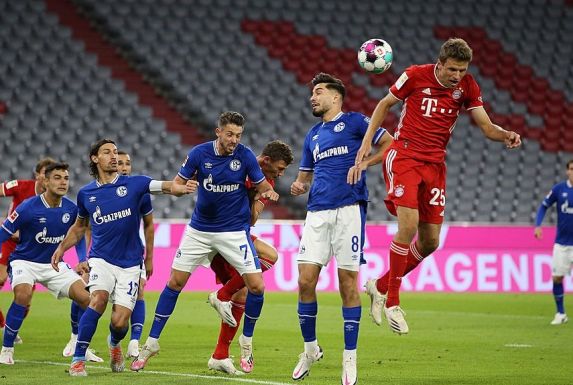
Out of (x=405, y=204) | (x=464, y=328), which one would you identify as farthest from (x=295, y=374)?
(x=464, y=328)

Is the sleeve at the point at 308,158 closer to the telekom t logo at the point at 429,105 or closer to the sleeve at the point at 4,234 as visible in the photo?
the telekom t logo at the point at 429,105

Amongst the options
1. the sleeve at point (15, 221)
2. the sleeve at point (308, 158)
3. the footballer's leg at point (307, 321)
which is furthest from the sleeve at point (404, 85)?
the sleeve at point (15, 221)

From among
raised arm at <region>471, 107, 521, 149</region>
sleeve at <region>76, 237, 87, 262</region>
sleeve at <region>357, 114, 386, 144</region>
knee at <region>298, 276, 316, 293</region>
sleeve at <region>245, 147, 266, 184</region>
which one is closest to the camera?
raised arm at <region>471, 107, 521, 149</region>

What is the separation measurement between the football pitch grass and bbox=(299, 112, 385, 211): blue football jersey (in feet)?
4.94

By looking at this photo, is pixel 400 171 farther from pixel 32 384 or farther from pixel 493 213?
pixel 493 213

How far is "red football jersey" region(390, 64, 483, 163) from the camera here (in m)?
8.20

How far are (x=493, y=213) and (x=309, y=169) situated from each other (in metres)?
16.3

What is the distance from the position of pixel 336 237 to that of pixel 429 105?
134 cm

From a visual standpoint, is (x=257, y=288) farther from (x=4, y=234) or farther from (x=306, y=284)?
(x=4, y=234)

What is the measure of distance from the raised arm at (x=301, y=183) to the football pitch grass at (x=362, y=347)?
61.2 inches

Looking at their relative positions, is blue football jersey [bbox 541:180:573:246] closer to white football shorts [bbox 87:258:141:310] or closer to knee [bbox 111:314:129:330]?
white football shorts [bbox 87:258:141:310]

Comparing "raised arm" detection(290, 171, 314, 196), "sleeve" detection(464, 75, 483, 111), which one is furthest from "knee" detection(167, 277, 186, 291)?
"sleeve" detection(464, 75, 483, 111)

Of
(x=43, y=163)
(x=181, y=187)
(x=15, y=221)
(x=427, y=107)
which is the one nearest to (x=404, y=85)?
(x=427, y=107)

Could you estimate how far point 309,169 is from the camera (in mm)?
8484
